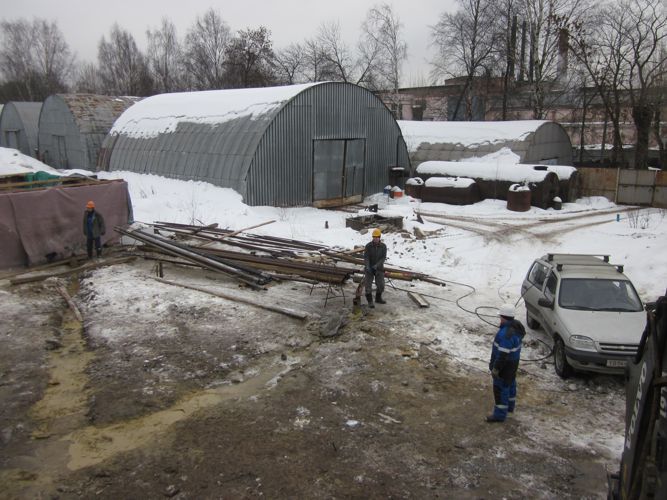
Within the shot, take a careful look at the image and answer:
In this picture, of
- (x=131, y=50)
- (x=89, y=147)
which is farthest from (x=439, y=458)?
(x=131, y=50)

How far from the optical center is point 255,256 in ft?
49.7

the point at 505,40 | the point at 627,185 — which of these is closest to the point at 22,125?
the point at 505,40

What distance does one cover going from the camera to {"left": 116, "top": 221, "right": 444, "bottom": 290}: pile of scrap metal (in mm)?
13586

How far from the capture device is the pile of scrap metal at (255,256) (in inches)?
535

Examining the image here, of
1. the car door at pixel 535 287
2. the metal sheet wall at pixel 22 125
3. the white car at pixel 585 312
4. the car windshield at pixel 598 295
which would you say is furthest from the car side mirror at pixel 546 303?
the metal sheet wall at pixel 22 125

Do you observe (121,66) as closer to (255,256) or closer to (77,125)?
(77,125)

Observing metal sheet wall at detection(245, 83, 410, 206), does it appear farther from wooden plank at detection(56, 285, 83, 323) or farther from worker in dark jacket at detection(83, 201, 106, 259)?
wooden plank at detection(56, 285, 83, 323)

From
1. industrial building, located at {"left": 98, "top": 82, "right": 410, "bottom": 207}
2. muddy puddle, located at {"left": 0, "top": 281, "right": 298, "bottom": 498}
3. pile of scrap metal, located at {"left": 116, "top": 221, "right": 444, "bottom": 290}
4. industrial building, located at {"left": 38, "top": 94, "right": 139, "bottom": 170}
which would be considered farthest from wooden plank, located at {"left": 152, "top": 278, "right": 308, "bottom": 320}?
industrial building, located at {"left": 38, "top": 94, "right": 139, "bottom": 170}

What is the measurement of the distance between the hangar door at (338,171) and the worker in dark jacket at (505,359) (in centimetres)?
1801

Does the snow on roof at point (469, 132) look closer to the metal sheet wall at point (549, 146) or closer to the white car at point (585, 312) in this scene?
the metal sheet wall at point (549, 146)

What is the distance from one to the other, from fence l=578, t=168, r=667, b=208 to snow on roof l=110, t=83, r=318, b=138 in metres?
15.4

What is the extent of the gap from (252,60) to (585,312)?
56.5 metres

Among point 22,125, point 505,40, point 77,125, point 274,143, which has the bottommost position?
point 274,143

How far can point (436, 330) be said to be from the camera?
36.4 feet
